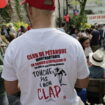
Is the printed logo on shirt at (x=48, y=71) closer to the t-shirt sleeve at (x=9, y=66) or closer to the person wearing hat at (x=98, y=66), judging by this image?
the t-shirt sleeve at (x=9, y=66)

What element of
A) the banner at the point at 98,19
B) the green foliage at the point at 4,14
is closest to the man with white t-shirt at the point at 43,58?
the banner at the point at 98,19

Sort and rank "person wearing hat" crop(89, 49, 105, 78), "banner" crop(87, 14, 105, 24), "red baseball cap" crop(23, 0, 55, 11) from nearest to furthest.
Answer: "red baseball cap" crop(23, 0, 55, 11), "person wearing hat" crop(89, 49, 105, 78), "banner" crop(87, 14, 105, 24)

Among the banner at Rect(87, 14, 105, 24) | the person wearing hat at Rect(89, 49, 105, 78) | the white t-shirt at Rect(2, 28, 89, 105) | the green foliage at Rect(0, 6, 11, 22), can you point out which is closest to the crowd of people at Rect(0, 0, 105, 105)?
the white t-shirt at Rect(2, 28, 89, 105)

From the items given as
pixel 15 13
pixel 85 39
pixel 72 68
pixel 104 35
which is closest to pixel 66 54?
pixel 72 68

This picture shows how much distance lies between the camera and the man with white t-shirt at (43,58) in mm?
2312

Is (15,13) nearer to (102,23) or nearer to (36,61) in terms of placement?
(102,23)

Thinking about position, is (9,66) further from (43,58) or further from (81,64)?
(81,64)

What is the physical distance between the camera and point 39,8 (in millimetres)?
2318

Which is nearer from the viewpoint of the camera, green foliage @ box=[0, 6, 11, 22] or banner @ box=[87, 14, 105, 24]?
banner @ box=[87, 14, 105, 24]

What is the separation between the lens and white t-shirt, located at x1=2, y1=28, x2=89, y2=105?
7.59 feet

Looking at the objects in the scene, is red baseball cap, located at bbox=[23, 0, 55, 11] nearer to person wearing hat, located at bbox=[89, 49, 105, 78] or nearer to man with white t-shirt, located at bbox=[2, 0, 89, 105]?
man with white t-shirt, located at bbox=[2, 0, 89, 105]

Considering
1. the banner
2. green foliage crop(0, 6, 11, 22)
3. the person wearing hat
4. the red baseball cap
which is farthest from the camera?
green foliage crop(0, 6, 11, 22)

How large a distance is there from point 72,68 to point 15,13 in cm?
3487

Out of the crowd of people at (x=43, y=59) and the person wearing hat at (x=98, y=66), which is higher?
the crowd of people at (x=43, y=59)
